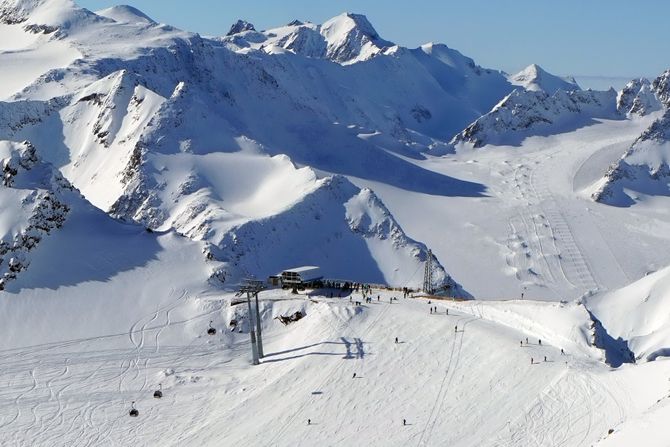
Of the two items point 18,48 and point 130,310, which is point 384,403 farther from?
point 18,48

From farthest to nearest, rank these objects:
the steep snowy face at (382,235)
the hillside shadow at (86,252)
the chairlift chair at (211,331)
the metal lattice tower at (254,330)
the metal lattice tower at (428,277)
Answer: the steep snowy face at (382,235), the metal lattice tower at (428,277), the hillside shadow at (86,252), the chairlift chair at (211,331), the metal lattice tower at (254,330)

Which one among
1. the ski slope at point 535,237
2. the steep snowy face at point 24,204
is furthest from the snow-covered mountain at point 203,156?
the steep snowy face at point 24,204

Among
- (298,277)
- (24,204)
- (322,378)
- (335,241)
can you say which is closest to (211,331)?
(298,277)

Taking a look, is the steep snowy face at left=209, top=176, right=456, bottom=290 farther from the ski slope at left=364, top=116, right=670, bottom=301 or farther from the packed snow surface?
the ski slope at left=364, top=116, right=670, bottom=301

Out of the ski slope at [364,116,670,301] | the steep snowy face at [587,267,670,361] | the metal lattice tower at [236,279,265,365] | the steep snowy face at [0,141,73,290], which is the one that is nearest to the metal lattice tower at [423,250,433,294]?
the steep snowy face at [587,267,670,361]

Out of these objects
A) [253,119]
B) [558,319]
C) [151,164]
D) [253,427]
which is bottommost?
[253,119]

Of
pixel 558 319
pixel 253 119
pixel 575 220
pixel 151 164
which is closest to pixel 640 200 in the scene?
pixel 575 220

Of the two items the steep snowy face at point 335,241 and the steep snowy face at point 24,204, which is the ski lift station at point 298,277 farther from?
the steep snowy face at point 24,204
